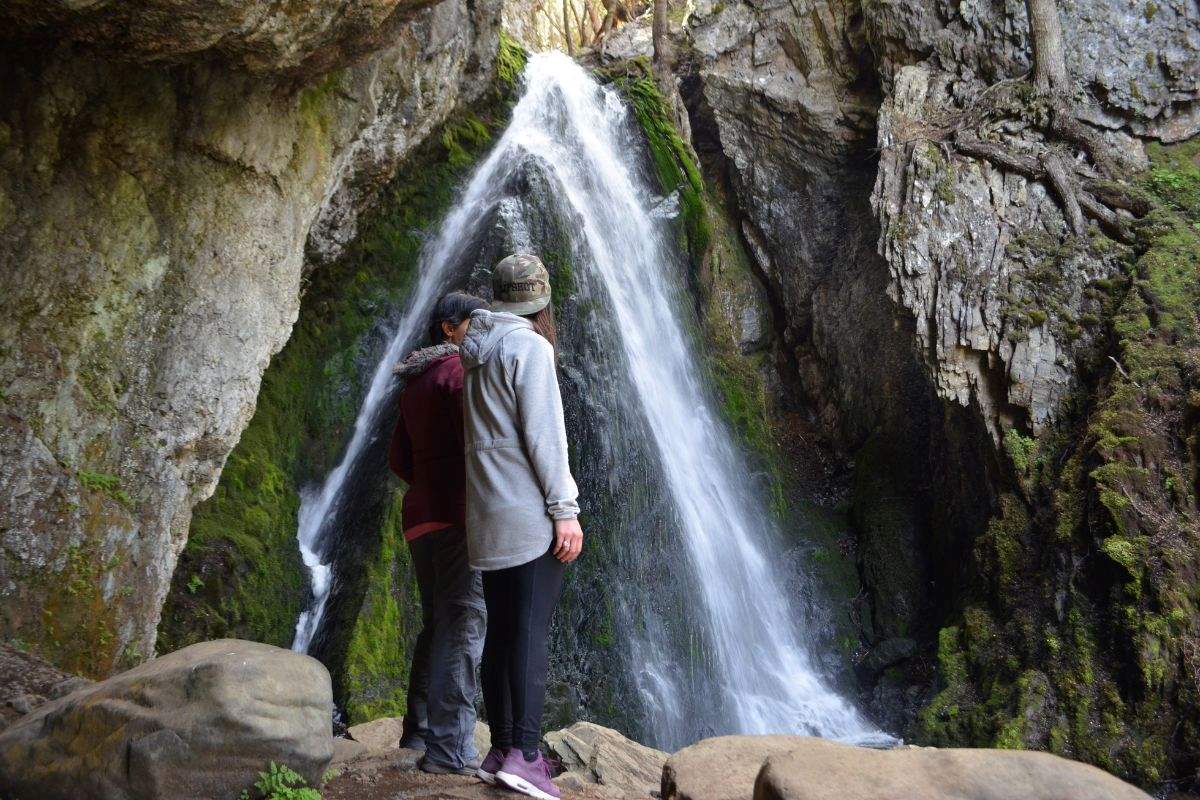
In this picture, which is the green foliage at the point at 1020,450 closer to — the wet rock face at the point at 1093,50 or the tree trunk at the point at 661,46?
the wet rock face at the point at 1093,50

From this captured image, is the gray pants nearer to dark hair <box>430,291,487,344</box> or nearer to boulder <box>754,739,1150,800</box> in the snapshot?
dark hair <box>430,291,487,344</box>

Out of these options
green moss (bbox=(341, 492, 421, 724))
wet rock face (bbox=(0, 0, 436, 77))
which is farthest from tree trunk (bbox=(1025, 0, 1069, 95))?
green moss (bbox=(341, 492, 421, 724))

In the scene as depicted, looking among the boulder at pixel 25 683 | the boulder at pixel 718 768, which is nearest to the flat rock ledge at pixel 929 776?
the boulder at pixel 718 768

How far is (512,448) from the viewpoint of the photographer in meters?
3.12

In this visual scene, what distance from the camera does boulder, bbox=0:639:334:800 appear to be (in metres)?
2.60

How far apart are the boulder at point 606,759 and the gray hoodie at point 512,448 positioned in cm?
202

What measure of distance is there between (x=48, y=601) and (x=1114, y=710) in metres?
7.59

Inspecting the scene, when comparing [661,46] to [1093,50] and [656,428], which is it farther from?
[656,428]

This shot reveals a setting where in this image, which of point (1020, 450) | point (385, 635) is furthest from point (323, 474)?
point (1020, 450)

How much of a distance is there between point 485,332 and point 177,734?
1629 mm

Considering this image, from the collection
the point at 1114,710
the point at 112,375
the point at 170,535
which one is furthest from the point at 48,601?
the point at 1114,710

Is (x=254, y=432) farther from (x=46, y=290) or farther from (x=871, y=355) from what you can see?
(x=871, y=355)

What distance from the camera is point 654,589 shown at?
8.64 metres

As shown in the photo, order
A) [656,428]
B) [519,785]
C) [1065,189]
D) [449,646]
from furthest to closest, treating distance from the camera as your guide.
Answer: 1. [1065,189]
2. [656,428]
3. [449,646]
4. [519,785]
